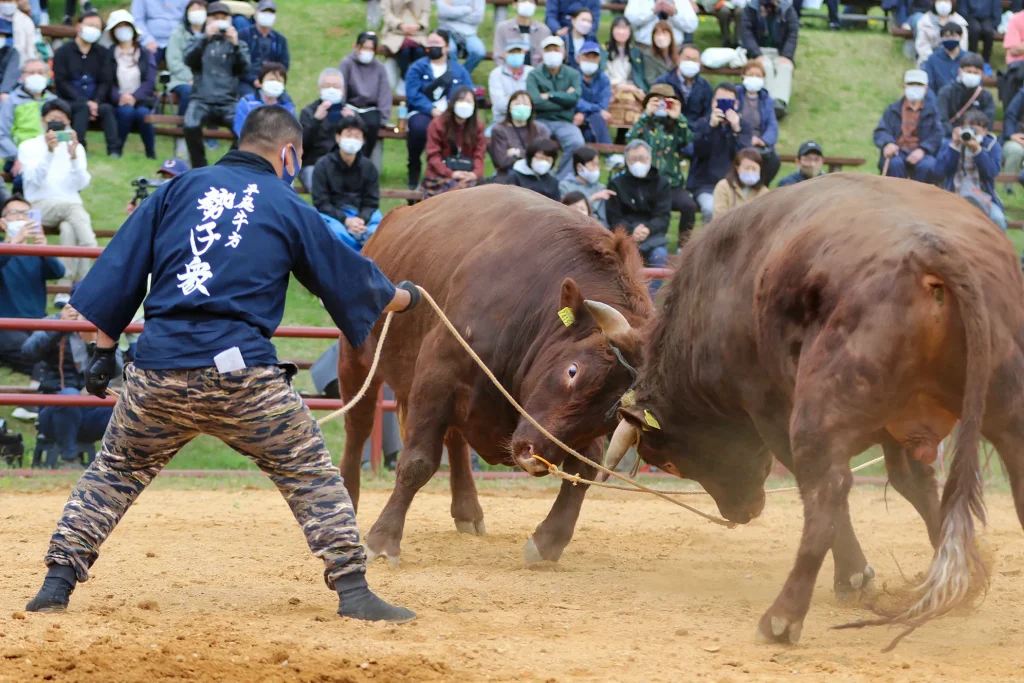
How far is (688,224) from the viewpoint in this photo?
13195 millimetres

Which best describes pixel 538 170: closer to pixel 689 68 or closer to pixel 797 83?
pixel 689 68

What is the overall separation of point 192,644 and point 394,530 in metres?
2.28

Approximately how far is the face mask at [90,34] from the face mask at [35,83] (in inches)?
35.6

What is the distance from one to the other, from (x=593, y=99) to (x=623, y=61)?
1282 millimetres

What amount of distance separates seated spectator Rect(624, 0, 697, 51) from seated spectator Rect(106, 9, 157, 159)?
6.19 metres

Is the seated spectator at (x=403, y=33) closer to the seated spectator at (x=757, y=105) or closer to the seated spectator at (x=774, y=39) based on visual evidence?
the seated spectator at (x=757, y=105)

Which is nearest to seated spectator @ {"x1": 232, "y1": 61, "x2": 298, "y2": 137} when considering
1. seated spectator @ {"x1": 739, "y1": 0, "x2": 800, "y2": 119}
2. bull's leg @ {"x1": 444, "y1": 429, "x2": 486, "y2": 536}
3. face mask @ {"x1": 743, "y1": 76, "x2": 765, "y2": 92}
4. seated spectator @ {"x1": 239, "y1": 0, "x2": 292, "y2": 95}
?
seated spectator @ {"x1": 239, "y1": 0, "x2": 292, "y2": 95}

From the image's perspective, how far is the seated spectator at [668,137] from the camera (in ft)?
43.1

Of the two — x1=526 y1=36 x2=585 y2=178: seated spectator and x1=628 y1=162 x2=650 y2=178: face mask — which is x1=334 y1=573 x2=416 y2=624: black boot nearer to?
x1=628 y1=162 x2=650 y2=178: face mask

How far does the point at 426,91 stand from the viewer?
14.5m

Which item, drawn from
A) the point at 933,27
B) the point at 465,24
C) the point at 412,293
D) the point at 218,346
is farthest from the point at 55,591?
the point at 933,27

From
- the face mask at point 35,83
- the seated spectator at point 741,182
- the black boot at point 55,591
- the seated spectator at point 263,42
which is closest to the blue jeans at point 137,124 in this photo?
the face mask at point 35,83

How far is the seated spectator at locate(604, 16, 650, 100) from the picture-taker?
15.8 m

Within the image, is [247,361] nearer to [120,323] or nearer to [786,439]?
[120,323]
